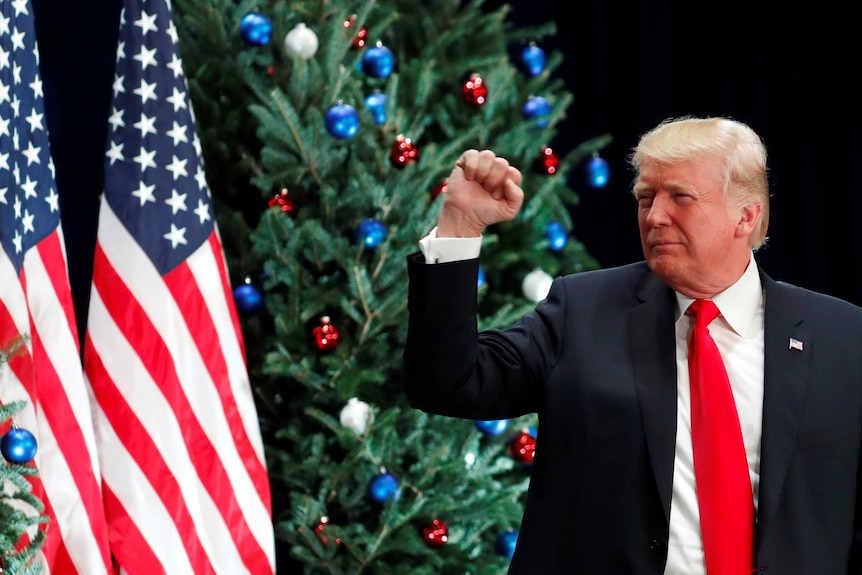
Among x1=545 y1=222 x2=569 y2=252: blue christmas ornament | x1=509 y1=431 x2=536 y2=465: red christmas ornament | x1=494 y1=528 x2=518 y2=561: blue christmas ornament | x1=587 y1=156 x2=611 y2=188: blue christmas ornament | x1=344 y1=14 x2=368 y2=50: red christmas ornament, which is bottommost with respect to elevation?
x1=494 y1=528 x2=518 y2=561: blue christmas ornament

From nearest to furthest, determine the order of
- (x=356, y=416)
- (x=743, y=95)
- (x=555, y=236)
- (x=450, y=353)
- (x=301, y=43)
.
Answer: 1. (x=450, y=353)
2. (x=356, y=416)
3. (x=301, y=43)
4. (x=555, y=236)
5. (x=743, y=95)

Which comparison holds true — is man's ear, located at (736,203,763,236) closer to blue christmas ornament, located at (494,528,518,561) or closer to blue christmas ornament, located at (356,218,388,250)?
blue christmas ornament, located at (356,218,388,250)

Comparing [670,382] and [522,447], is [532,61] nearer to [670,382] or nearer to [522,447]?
[522,447]

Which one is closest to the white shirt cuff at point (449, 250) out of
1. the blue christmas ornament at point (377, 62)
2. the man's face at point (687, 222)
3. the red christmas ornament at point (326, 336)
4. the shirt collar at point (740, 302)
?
the man's face at point (687, 222)

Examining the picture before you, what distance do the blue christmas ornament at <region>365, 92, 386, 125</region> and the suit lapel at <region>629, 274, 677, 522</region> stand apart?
1612 millimetres

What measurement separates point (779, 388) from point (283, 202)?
2003mm

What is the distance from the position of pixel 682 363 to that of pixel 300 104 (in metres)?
1.88

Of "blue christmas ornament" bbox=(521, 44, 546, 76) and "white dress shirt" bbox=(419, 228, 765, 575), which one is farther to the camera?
"blue christmas ornament" bbox=(521, 44, 546, 76)

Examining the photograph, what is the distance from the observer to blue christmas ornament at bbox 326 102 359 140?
366cm

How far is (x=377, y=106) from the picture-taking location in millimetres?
3830

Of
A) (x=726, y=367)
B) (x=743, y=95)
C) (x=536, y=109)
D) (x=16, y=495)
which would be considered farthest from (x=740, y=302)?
(x=743, y=95)

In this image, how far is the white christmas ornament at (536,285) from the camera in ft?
13.2

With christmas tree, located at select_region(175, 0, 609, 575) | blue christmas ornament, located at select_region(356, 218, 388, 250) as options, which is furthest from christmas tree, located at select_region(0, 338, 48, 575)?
blue christmas ornament, located at select_region(356, 218, 388, 250)

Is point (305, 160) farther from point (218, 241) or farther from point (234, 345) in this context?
point (234, 345)
